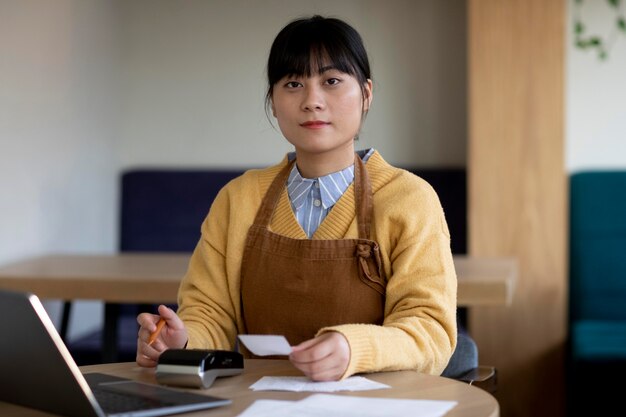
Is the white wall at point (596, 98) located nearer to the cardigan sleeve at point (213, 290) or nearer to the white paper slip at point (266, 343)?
the cardigan sleeve at point (213, 290)

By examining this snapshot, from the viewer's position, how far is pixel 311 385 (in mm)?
1682

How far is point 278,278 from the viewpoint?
2027mm

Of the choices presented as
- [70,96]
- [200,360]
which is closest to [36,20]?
[70,96]

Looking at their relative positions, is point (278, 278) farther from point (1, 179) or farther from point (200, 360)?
point (1, 179)

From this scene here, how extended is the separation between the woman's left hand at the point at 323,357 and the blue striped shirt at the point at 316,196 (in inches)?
15.9

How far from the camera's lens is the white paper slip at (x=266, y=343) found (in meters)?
1.62

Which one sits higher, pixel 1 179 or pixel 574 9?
pixel 574 9

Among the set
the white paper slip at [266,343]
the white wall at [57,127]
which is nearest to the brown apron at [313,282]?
the white paper slip at [266,343]

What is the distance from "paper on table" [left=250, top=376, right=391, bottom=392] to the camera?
1.66m

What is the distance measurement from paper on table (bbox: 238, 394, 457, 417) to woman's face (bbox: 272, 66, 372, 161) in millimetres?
586

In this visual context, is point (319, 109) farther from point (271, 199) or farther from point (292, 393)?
point (292, 393)

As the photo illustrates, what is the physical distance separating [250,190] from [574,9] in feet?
9.15

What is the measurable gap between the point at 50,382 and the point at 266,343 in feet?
1.07

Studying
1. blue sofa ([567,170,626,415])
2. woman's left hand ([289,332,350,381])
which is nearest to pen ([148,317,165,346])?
woman's left hand ([289,332,350,381])
